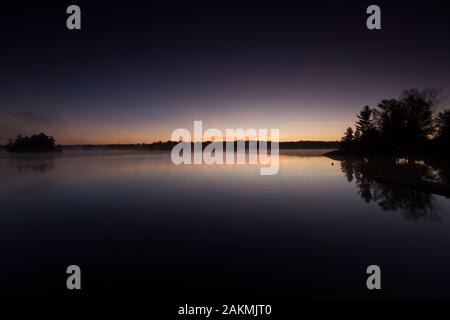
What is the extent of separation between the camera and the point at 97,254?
32.7 feet

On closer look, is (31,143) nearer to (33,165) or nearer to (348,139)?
(33,165)

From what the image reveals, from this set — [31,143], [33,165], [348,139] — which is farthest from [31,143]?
[348,139]

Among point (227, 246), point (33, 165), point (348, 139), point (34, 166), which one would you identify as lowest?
point (227, 246)

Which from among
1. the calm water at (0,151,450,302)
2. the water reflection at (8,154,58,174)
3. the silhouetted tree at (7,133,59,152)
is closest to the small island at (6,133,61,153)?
the silhouetted tree at (7,133,59,152)

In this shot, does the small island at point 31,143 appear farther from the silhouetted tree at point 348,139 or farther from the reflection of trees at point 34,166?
the silhouetted tree at point 348,139

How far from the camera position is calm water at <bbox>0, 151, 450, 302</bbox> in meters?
7.55

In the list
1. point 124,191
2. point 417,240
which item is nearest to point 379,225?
point 417,240

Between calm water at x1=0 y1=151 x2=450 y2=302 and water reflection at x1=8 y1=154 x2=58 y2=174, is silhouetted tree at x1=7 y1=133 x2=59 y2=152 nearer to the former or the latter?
water reflection at x1=8 y1=154 x2=58 y2=174

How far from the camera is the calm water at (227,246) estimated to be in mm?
7555

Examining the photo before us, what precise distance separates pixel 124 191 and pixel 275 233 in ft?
55.5

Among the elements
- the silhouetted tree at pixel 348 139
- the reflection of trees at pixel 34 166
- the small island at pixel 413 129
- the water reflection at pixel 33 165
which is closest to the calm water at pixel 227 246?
the water reflection at pixel 33 165

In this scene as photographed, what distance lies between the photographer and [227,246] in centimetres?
1063
